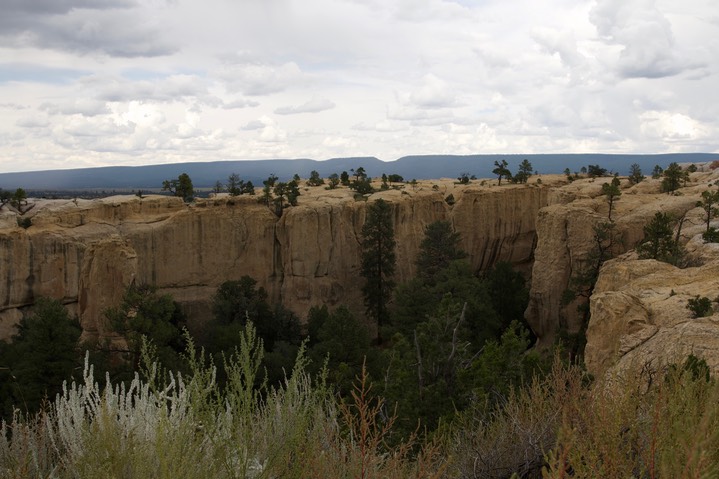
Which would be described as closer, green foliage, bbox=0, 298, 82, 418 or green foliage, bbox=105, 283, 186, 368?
green foliage, bbox=0, 298, 82, 418

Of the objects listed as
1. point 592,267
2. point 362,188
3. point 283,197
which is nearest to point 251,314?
point 283,197

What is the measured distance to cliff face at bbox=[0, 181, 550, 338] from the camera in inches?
1378

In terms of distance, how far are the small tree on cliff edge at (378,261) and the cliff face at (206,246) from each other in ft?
6.85

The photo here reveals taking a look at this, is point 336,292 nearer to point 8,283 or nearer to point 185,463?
point 8,283

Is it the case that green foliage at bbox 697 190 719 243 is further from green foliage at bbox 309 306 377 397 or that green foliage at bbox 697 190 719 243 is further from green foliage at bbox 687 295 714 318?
Result: green foliage at bbox 309 306 377 397

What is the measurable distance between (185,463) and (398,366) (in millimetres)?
13149

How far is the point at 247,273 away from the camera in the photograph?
39.0 meters

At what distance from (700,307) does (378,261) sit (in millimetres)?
25798

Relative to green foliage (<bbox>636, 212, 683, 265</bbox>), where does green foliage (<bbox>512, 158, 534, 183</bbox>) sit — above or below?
above

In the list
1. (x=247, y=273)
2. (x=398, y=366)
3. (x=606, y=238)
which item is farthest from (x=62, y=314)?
(x=606, y=238)

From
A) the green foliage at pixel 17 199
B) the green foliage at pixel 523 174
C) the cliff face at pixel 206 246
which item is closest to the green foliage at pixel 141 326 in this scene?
the cliff face at pixel 206 246

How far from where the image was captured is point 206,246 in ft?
125

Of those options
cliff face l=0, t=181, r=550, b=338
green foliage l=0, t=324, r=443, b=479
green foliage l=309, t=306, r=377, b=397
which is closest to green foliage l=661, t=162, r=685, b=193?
cliff face l=0, t=181, r=550, b=338

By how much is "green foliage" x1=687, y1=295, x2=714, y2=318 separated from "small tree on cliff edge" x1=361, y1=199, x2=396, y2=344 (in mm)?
25047
